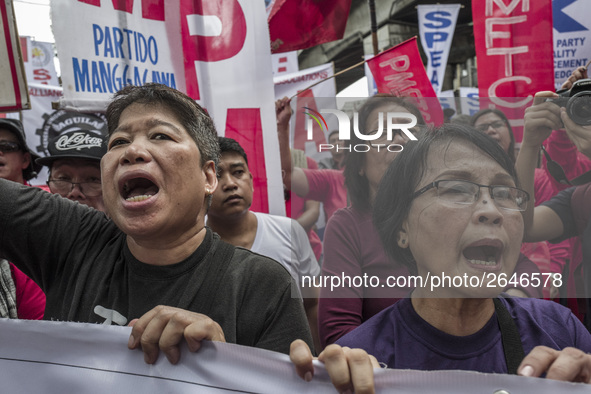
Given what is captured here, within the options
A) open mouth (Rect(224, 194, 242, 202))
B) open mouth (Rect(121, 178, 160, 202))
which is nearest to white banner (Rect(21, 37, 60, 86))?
open mouth (Rect(224, 194, 242, 202))

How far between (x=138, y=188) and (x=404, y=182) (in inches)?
29.3

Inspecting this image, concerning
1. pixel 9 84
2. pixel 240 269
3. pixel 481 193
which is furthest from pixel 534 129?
pixel 9 84

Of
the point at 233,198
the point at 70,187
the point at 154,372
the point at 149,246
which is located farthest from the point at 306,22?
the point at 154,372

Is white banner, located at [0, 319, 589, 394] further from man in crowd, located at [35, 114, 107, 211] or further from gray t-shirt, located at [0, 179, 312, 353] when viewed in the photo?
man in crowd, located at [35, 114, 107, 211]

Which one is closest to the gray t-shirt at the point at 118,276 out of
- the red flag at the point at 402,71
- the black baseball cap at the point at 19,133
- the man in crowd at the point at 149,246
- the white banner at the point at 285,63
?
the man in crowd at the point at 149,246

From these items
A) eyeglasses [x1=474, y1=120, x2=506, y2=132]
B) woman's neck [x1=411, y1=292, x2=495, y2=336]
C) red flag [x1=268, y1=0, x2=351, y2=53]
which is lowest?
woman's neck [x1=411, y1=292, x2=495, y2=336]

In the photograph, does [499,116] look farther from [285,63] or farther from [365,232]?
[285,63]

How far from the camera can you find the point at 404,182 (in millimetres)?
1237

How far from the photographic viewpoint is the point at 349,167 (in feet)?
4.22

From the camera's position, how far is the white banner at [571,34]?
432 cm

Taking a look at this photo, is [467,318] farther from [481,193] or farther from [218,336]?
[218,336]

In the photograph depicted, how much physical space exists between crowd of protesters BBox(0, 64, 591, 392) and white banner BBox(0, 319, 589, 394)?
0.04m

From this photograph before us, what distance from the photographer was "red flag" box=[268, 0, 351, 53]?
4.26 meters

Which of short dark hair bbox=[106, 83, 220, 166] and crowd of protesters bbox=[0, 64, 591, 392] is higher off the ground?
short dark hair bbox=[106, 83, 220, 166]
